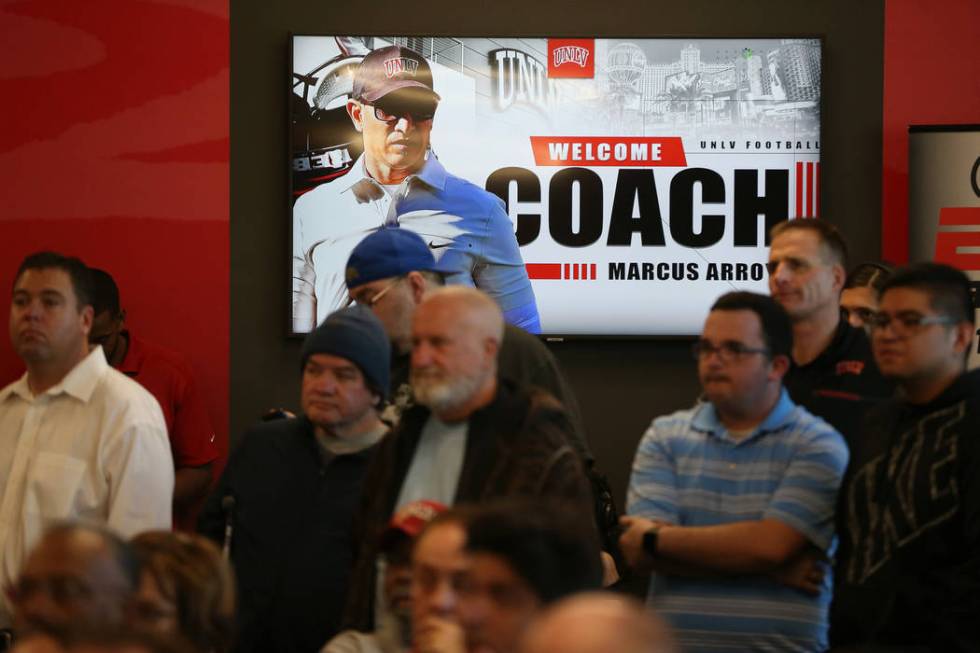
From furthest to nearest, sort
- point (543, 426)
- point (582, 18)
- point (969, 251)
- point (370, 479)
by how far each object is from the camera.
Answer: point (582, 18) < point (969, 251) < point (370, 479) < point (543, 426)

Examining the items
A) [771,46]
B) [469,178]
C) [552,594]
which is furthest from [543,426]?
[771,46]

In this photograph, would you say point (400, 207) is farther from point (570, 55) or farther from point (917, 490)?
point (917, 490)

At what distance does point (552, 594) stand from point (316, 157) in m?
3.65

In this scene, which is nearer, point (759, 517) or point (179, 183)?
point (759, 517)

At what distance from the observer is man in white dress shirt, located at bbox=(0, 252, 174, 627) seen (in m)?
3.74

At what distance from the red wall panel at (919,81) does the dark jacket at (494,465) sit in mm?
3065

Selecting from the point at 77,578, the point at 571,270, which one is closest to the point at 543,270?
the point at 571,270

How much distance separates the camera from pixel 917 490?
2.97m

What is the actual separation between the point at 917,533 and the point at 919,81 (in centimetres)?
322

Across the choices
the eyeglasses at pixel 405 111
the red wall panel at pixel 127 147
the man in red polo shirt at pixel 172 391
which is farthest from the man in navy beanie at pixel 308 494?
the red wall panel at pixel 127 147

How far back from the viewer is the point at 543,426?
296cm

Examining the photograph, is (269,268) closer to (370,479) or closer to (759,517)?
(370,479)

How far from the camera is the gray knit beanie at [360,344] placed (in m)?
3.58

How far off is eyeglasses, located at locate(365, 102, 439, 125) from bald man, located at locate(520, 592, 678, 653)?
4.14m
